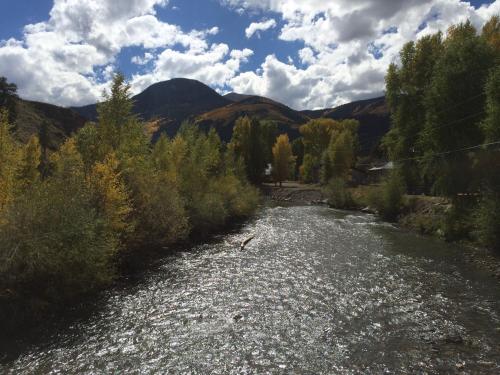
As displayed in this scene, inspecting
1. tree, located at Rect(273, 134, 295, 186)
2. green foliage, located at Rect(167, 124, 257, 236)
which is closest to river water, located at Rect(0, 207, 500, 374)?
green foliage, located at Rect(167, 124, 257, 236)

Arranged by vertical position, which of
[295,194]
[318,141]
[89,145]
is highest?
[318,141]

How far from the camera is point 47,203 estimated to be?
18.0 meters

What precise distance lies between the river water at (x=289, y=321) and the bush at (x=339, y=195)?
3793 centimetres

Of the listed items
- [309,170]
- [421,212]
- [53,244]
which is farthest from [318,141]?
[53,244]

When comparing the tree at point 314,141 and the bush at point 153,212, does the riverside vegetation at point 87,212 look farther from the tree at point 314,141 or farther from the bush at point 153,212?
the tree at point 314,141

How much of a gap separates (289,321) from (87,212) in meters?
11.8

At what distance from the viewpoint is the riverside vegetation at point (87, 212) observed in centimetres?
1659

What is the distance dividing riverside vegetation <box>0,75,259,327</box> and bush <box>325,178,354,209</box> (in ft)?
103

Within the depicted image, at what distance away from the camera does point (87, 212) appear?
20.4m

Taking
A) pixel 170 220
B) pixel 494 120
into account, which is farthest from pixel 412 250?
pixel 170 220

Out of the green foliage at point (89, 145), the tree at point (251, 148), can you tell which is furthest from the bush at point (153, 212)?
the tree at point (251, 148)

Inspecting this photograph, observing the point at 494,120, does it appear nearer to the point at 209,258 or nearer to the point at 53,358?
the point at 209,258

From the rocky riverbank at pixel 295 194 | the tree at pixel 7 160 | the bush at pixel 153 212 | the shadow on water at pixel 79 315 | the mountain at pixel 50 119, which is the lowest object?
the rocky riverbank at pixel 295 194

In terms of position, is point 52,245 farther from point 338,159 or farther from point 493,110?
point 338,159
